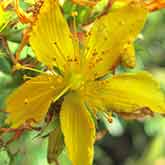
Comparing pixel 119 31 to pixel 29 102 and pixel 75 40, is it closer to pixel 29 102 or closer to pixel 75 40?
pixel 75 40

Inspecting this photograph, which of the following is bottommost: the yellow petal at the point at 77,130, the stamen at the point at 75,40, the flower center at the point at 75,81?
the yellow petal at the point at 77,130

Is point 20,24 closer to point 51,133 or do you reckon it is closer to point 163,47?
point 51,133

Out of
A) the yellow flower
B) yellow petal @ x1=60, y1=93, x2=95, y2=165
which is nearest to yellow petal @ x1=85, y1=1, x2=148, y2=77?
the yellow flower

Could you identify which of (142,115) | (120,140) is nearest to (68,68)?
(142,115)

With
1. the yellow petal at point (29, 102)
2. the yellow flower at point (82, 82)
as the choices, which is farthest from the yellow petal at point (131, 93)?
the yellow petal at point (29, 102)

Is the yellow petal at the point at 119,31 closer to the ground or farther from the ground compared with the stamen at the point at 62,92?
farther from the ground

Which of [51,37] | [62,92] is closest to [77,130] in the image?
[62,92]

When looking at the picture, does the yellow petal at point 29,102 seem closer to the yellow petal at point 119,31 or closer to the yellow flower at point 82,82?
the yellow flower at point 82,82
